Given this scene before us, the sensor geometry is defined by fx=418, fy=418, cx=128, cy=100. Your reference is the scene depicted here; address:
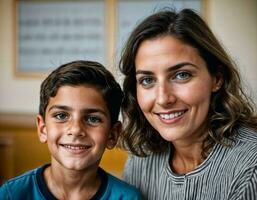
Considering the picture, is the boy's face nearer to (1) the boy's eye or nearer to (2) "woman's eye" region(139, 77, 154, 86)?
(1) the boy's eye

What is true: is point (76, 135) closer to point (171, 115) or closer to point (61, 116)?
point (61, 116)

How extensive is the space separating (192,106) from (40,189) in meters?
0.57

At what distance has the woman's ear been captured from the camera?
1.44 m

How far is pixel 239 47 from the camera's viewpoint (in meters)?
3.64

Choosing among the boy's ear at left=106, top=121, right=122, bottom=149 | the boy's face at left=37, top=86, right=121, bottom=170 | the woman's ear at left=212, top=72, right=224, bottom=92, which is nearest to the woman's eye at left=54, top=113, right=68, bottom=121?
the boy's face at left=37, top=86, right=121, bottom=170

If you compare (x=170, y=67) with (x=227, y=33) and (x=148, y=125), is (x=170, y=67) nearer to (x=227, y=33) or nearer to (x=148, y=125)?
(x=148, y=125)

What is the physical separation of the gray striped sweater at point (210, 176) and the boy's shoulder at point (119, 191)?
117 mm

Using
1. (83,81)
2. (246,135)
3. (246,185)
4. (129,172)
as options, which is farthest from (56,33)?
(246,185)

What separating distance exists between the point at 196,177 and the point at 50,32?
282 centimetres

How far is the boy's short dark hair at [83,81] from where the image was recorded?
141cm

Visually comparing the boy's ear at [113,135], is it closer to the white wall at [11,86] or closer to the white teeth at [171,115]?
the white teeth at [171,115]

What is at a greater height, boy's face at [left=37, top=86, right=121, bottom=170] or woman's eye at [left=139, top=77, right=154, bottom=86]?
woman's eye at [left=139, top=77, right=154, bottom=86]

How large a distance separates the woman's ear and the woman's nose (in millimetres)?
184

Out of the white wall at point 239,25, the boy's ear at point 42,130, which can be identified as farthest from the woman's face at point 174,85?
the white wall at point 239,25
